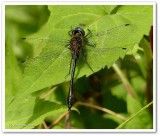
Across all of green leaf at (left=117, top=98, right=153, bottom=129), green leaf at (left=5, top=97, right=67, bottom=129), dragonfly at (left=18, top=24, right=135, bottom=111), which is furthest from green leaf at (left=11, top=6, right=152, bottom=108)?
green leaf at (left=117, top=98, right=153, bottom=129)

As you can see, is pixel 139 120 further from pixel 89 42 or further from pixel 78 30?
pixel 78 30

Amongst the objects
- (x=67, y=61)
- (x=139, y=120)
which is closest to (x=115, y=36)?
(x=67, y=61)

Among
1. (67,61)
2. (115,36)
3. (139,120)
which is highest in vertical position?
(115,36)

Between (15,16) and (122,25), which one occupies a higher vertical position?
(15,16)

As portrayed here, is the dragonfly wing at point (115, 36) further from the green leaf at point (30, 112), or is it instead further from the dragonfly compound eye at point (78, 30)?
the green leaf at point (30, 112)
